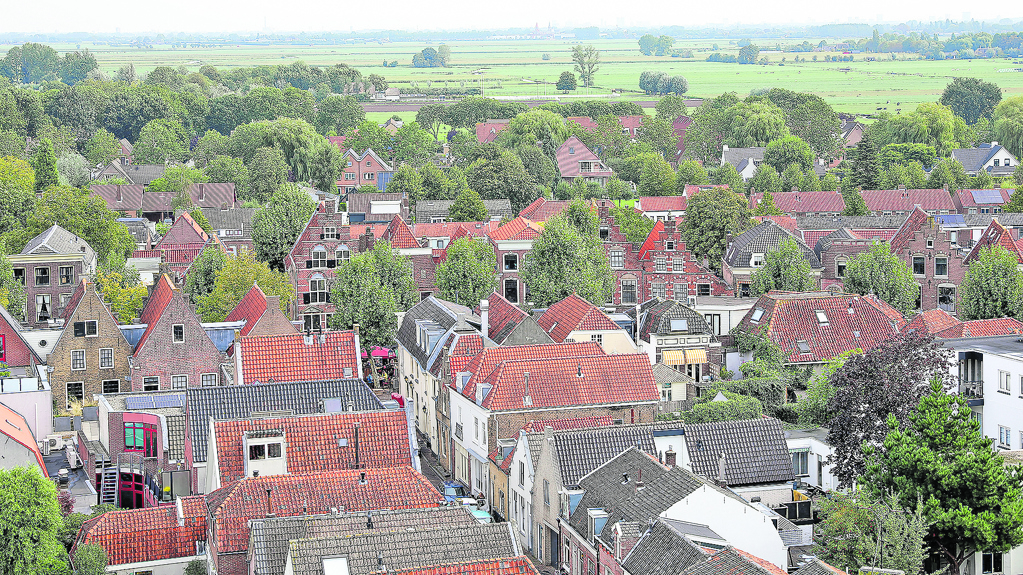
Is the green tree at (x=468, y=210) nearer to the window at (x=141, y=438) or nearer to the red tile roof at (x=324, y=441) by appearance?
the window at (x=141, y=438)

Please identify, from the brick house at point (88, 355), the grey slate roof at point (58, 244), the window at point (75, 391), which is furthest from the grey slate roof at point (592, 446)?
the grey slate roof at point (58, 244)

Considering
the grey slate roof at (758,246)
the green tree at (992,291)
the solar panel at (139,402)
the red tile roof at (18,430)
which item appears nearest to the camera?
the red tile roof at (18,430)

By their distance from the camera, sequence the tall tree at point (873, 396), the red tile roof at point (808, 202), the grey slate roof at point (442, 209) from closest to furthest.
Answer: the tall tree at point (873, 396) < the grey slate roof at point (442, 209) < the red tile roof at point (808, 202)

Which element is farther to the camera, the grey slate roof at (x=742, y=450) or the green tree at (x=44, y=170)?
the green tree at (x=44, y=170)

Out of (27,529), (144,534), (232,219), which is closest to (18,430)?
(27,529)

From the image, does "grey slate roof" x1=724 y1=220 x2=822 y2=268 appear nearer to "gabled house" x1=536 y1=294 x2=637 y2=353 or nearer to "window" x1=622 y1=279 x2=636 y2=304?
"window" x1=622 y1=279 x2=636 y2=304

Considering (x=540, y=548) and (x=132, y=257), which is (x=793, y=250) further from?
(x=132, y=257)
